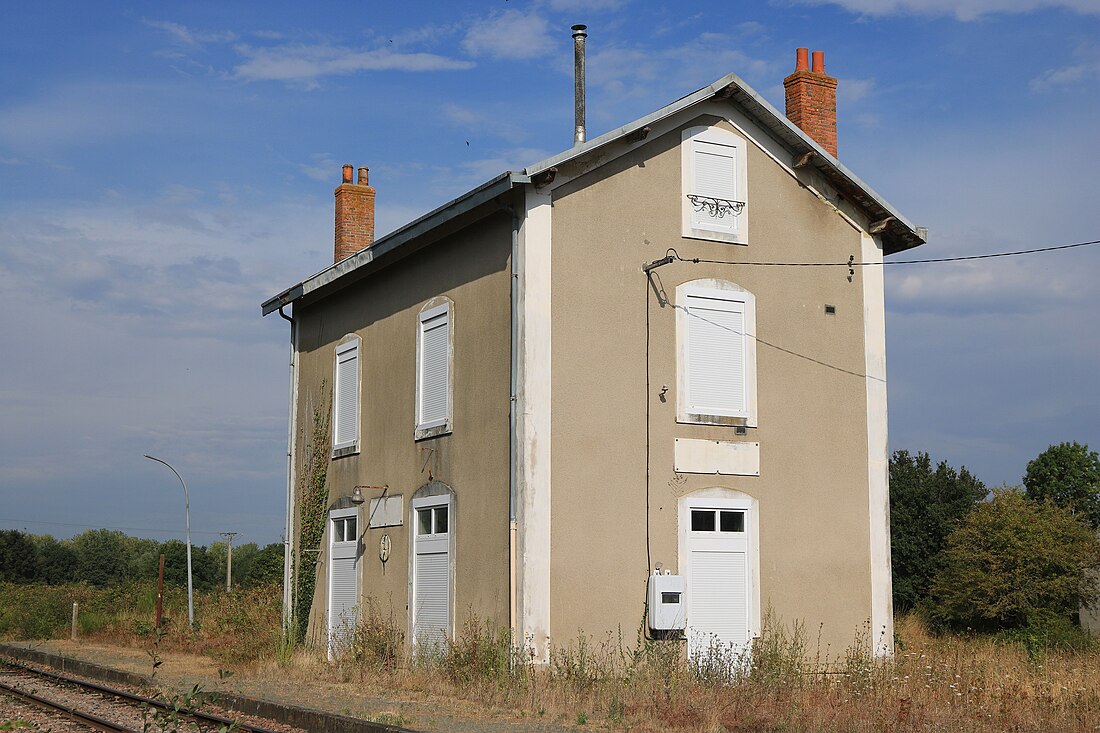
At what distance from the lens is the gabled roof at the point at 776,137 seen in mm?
Answer: 15289

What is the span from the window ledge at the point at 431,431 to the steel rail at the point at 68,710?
18.9ft

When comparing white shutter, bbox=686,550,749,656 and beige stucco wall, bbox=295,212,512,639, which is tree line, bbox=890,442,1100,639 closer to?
white shutter, bbox=686,550,749,656

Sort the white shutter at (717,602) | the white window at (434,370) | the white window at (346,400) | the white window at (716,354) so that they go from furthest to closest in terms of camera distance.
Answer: the white window at (346,400)
the white window at (434,370)
the white window at (716,354)
the white shutter at (717,602)

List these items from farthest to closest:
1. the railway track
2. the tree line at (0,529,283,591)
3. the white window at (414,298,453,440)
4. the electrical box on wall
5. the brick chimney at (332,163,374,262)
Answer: the tree line at (0,529,283,591), the brick chimney at (332,163,374,262), the white window at (414,298,453,440), the electrical box on wall, the railway track

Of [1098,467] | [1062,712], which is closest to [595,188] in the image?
[1062,712]

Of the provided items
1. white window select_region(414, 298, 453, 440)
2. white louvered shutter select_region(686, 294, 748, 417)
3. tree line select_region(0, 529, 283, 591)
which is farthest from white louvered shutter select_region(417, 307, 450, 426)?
tree line select_region(0, 529, 283, 591)

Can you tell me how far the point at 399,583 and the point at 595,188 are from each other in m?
6.52

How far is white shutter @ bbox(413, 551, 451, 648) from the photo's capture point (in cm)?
1625

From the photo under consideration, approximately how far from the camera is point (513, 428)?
14922mm

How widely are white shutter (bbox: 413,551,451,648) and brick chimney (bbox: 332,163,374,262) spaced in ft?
26.3

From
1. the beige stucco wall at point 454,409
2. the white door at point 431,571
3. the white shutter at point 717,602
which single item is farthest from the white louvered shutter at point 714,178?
the white door at point 431,571

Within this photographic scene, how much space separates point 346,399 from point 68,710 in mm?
7223

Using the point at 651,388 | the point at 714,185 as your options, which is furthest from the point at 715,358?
the point at 714,185

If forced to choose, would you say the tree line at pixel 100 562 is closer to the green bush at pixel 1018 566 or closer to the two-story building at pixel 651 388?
the green bush at pixel 1018 566
